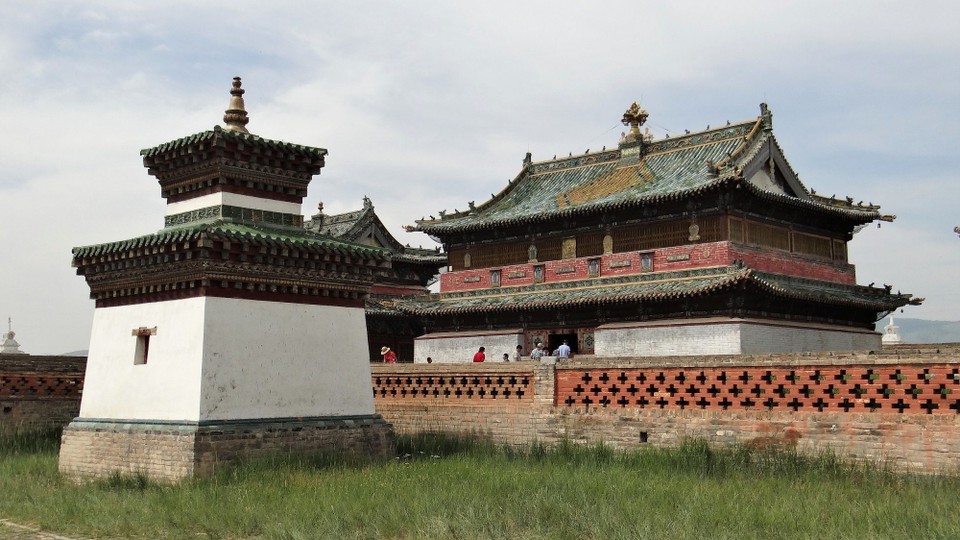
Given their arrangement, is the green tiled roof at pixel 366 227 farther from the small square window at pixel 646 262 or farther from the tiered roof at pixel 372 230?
→ the small square window at pixel 646 262

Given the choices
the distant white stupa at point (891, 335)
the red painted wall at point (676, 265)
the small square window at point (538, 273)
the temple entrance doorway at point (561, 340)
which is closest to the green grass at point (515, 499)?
the red painted wall at point (676, 265)

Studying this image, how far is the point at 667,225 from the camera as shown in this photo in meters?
28.6

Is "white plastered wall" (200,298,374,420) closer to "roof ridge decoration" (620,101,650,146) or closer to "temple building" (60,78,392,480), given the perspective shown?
"temple building" (60,78,392,480)

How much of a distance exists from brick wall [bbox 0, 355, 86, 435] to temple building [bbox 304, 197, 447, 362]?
50.1ft

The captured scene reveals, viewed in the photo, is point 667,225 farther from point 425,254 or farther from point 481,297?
point 425,254

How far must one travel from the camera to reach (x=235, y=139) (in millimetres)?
16547

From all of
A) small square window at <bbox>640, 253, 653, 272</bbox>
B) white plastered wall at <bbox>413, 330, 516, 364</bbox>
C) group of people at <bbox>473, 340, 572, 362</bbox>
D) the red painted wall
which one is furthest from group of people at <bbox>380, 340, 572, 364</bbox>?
small square window at <bbox>640, 253, 653, 272</bbox>

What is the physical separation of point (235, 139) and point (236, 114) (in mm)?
982

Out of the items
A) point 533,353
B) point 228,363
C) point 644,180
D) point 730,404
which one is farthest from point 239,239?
point 644,180

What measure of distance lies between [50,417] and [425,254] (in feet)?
72.9

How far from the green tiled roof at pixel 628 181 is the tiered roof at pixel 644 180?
3 cm

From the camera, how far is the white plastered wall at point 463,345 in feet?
104

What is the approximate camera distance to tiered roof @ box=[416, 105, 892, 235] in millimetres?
28062

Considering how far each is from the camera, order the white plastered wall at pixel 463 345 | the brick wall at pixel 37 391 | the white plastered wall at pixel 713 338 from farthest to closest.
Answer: the white plastered wall at pixel 463 345, the white plastered wall at pixel 713 338, the brick wall at pixel 37 391
